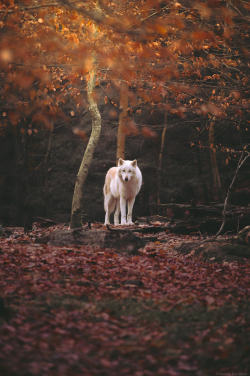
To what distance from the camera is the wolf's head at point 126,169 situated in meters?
13.5

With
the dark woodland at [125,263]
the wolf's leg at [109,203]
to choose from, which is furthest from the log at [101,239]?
the wolf's leg at [109,203]

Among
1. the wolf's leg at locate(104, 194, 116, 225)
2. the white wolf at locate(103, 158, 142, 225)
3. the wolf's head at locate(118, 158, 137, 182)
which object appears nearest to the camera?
the wolf's head at locate(118, 158, 137, 182)

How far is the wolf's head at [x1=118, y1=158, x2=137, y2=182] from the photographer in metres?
13.5

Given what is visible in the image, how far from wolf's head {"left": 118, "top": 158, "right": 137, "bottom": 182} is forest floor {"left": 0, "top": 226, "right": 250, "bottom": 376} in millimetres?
5287

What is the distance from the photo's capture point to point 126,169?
44.5ft

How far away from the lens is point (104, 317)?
198 inches

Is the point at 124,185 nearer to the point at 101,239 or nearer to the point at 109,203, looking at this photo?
the point at 109,203

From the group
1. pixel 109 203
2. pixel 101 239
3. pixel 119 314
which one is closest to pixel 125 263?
pixel 101 239

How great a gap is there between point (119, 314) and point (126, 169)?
28.5ft

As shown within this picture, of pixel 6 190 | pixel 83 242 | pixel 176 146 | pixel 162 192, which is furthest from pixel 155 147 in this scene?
pixel 83 242

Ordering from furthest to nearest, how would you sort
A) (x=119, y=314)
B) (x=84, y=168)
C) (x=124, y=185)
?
1. (x=124, y=185)
2. (x=84, y=168)
3. (x=119, y=314)

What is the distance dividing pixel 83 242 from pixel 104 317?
441 centimetres

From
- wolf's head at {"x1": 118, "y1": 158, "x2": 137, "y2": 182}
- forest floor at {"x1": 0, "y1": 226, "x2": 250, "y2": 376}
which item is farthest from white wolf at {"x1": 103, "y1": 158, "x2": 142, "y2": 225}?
forest floor at {"x1": 0, "y1": 226, "x2": 250, "y2": 376}

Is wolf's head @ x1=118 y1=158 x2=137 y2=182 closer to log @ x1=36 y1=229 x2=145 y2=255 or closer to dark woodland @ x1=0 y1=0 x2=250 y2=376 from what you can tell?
dark woodland @ x1=0 y1=0 x2=250 y2=376
